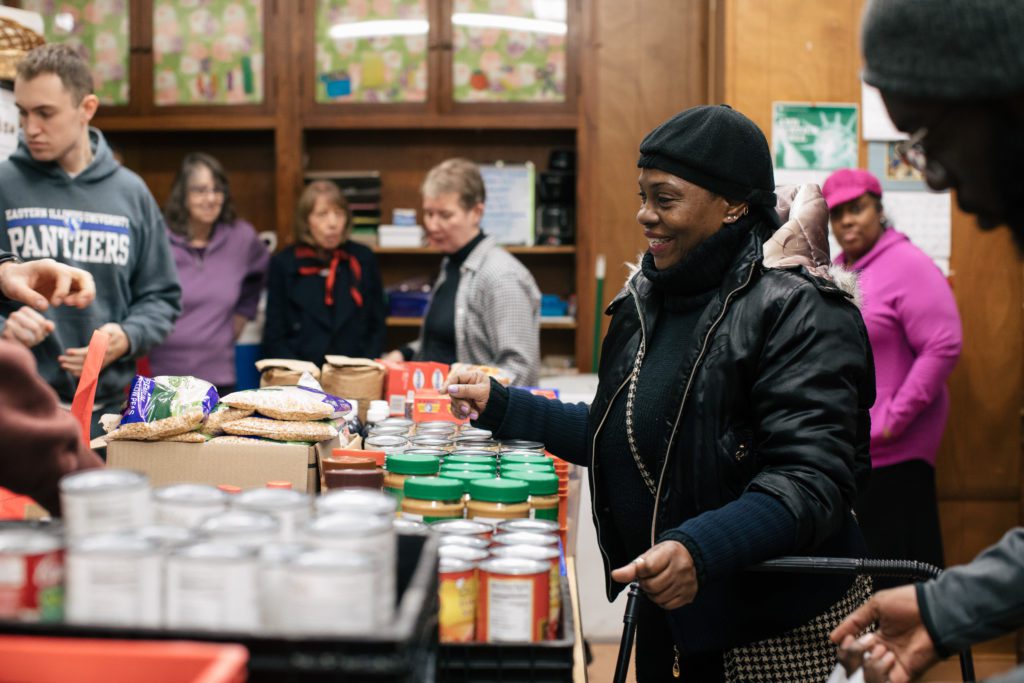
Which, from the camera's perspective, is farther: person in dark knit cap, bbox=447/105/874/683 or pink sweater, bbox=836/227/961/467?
pink sweater, bbox=836/227/961/467

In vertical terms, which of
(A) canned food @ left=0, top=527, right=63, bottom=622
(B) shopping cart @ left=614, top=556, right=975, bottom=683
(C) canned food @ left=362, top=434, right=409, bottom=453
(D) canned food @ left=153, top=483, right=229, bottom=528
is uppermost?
(D) canned food @ left=153, top=483, right=229, bottom=528

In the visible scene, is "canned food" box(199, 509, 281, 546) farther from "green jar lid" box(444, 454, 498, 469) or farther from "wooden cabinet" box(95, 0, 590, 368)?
"wooden cabinet" box(95, 0, 590, 368)

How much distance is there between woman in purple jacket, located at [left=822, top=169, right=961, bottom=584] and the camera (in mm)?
3660

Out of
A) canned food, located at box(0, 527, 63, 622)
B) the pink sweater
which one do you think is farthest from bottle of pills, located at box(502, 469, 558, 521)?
the pink sweater

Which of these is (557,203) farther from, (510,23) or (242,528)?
(242,528)

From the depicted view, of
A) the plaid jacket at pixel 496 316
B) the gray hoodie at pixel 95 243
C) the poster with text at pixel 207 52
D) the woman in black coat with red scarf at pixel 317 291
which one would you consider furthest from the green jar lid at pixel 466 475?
the poster with text at pixel 207 52

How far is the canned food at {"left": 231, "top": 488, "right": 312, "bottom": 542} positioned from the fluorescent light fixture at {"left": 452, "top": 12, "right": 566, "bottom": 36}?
444 centimetres

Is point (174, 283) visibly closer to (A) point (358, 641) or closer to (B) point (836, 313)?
(B) point (836, 313)

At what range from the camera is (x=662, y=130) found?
199 cm

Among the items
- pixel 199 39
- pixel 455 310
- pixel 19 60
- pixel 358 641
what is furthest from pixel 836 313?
pixel 199 39

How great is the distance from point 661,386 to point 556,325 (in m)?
3.32

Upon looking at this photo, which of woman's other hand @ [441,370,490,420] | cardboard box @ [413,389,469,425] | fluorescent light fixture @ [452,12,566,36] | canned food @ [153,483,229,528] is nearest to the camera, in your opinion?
canned food @ [153,483,229,528]

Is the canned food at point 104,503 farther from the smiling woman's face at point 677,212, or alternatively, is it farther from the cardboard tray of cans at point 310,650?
the smiling woman's face at point 677,212

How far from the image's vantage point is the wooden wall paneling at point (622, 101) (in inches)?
207
